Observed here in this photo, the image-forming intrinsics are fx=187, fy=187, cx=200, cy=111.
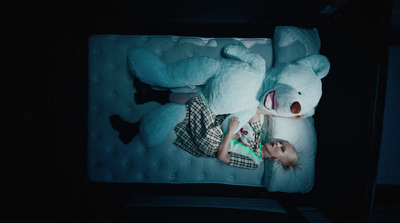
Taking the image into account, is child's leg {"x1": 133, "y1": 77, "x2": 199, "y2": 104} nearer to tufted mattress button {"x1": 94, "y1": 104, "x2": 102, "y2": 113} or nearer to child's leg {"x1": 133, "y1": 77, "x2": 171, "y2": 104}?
child's leg {"x1": 133, "y1": 77, "x2": 171, "y2": 104}

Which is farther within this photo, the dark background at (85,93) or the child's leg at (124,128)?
the child's leg at (124,128)

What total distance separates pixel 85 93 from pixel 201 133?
1.06m

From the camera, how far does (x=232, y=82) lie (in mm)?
1059

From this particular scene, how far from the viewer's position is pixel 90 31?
1.56 metres

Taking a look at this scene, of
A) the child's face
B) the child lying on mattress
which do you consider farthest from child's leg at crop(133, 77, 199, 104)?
the child's face

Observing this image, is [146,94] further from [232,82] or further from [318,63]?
[318,63]

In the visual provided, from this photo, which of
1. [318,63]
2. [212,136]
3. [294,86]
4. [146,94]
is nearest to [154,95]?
[146,94]

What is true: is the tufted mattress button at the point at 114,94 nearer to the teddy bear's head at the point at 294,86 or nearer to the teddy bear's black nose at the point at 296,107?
the teddy bear's head at the point at 294,86

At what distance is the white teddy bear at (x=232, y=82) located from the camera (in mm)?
989

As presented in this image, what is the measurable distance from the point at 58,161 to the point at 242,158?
1479 mm

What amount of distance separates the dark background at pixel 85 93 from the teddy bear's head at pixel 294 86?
0.64ft

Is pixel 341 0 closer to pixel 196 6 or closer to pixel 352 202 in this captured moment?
pixel 196 6

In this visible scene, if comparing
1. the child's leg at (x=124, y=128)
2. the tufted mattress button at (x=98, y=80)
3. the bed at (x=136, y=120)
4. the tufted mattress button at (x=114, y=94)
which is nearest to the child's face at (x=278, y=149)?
the bed at (x=136, y=120)

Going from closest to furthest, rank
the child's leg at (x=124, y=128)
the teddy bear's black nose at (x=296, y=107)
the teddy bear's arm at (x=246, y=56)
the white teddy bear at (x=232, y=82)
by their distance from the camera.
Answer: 1. the teddy bear's black nose at (x=296, y=107)
2. the white teddy bear at (x=232, y=82)
3. the teddy bear's arm at (x=246, y=56)
4. the child's leg at (x=124, y=128)
